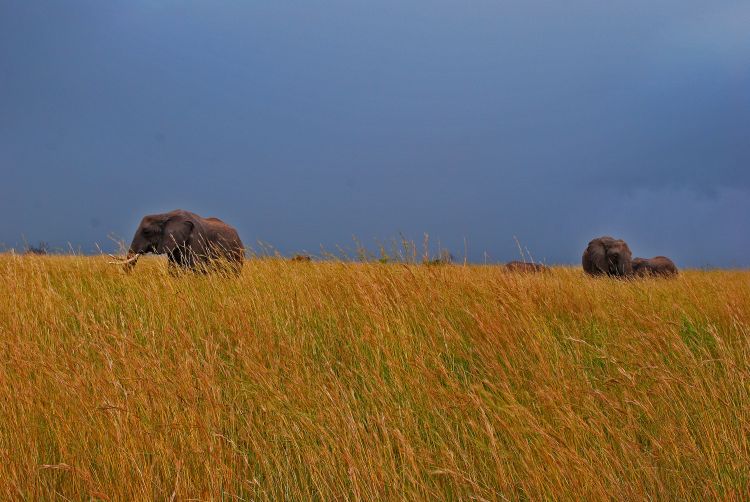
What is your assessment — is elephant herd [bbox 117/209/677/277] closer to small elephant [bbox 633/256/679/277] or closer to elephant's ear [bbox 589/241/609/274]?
elephant's ear [bbox 589/241/609/274]

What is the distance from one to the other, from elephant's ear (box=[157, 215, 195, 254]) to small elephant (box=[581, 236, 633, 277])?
475 inches

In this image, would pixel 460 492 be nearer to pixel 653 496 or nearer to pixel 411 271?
pixel 653 496

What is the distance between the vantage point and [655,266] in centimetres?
1939

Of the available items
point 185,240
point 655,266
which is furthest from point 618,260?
point 185,240

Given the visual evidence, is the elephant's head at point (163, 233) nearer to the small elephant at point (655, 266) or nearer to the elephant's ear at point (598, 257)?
the elephant's ear at point (598, 257)

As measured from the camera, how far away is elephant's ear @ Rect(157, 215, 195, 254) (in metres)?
10.6

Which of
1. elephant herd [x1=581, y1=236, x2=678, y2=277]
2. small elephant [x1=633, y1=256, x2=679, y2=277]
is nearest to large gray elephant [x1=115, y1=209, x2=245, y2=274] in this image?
elephant herd [x1=581, y1=236, x2=678, y2=277]

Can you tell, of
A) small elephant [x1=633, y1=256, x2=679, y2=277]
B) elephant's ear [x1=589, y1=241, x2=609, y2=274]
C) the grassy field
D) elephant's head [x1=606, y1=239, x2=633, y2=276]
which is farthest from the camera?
small elephant [x1=633, y1=256, x2=679, y2=277]

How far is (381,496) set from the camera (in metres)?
2.34

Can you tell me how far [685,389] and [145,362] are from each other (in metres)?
3.13

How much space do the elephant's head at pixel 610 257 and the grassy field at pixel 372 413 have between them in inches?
507

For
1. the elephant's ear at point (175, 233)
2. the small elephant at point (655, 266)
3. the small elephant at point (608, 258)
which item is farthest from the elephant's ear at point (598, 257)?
the elephant's ear at point (175, 233)

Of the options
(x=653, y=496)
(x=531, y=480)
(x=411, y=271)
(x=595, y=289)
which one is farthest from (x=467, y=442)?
(x=595, y=289)

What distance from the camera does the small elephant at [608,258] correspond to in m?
17.4
